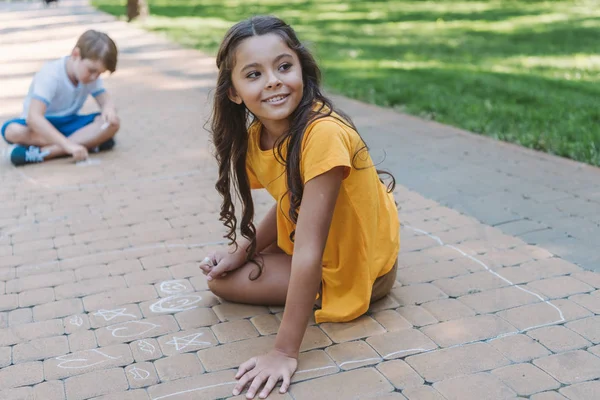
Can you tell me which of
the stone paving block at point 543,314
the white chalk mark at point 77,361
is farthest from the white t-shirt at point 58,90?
the stone paving block at point 543,314

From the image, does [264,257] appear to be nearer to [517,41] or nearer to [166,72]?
[166,72]

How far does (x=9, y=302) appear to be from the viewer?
122 inches

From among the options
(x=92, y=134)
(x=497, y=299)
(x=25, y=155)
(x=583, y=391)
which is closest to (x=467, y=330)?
(x=497, y=299)

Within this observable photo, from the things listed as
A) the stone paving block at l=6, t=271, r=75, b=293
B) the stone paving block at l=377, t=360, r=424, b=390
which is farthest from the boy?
the stone paving block at l=377, t=360, r=424, b=390

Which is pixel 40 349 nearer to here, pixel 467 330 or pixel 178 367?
pixel 178 367

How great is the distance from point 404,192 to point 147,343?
Result: 2069 millimetres

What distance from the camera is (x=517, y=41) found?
1006 cm

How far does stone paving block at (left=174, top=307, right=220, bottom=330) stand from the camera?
2.82m

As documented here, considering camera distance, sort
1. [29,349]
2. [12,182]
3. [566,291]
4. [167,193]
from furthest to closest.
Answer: [12,182] → [167,193] → [566,291] → [29,349]

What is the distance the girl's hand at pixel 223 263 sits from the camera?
2924mm

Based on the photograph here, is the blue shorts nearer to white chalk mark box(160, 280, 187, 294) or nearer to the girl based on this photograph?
white chalk mark box(160, 280, 187, 294)

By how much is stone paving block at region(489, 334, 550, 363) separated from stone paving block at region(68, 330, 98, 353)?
54.9 inches

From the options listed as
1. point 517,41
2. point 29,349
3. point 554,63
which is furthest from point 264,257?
point 517,41

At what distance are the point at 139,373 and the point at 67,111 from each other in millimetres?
3435
